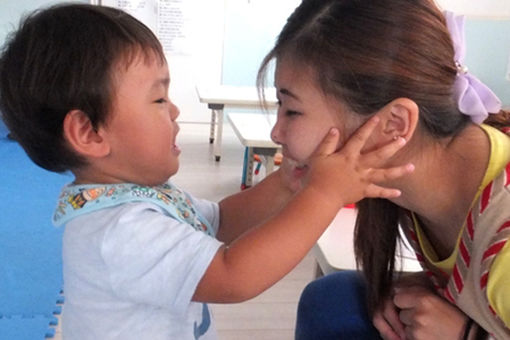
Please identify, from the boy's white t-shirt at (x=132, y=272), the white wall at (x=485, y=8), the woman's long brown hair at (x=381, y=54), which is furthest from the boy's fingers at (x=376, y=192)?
the white wall at (x=485, y=8)

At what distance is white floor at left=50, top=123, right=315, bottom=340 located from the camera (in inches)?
82.0

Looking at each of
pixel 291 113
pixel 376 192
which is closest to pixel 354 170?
pixel 376 192

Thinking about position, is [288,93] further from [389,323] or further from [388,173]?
[389,323]

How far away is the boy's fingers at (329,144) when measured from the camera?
2.81ft

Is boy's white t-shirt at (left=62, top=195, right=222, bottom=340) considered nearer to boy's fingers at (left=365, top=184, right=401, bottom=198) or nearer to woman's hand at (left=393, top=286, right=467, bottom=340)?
boy's fingers at (left=365, top=184, right=401, bottom=198)

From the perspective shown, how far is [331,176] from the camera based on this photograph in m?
0.81

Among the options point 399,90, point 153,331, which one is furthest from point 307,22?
point 153,331

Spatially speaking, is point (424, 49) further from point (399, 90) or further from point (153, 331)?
point (153, 331)

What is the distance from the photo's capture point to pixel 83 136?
90 cm

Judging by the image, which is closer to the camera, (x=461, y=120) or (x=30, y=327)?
(x=461, y=120)

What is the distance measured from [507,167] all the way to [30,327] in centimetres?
178

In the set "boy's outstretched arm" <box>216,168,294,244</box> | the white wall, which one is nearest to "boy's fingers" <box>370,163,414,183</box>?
"boy's outstretched arm" <box>216,168,294,244</box>

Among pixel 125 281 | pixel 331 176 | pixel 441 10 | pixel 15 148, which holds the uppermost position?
pixel 441 10

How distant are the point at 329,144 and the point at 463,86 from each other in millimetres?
238
